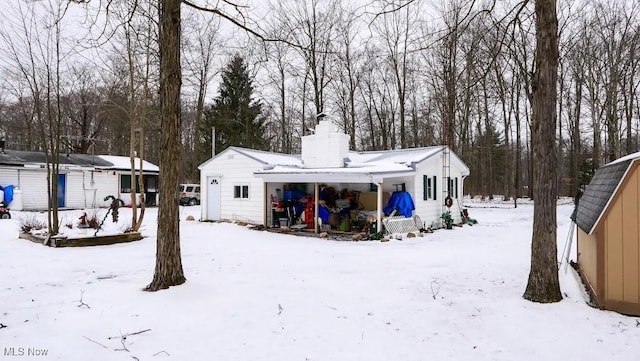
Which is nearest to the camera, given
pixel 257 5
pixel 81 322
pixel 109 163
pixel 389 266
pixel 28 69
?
pixel 81 322

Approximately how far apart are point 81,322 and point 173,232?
175cm

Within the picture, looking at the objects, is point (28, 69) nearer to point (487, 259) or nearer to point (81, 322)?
point (81, 322)

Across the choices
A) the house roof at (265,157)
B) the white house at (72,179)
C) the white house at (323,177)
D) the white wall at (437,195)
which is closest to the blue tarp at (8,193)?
the white house at (72,179)

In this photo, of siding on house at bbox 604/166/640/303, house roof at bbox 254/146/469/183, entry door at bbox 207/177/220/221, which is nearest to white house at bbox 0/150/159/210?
entry door at bbox 207/177/220/221

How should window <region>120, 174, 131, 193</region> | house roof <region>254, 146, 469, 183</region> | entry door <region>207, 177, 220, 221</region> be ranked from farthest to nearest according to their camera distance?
window <region>120, 174, 131, 193</region> → entry door <region>207, 177, 220, 221</region> → house roof <region>254, 146, 469, 183</region>

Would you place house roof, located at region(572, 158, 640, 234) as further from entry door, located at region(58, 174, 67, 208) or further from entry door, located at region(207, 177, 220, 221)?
entry door, located at region(58, 174, 67, 208)

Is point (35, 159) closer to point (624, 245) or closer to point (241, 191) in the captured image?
point (241, 191)

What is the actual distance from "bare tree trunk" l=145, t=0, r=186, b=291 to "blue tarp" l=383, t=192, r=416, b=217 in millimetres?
9168

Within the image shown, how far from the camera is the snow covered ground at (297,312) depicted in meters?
3.96

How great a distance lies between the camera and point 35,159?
73.5 feet

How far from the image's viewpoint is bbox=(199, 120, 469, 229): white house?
1428 centimetres

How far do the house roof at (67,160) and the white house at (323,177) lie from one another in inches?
397

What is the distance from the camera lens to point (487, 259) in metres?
8.77

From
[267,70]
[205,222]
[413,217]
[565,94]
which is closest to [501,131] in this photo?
→ [565,94]
